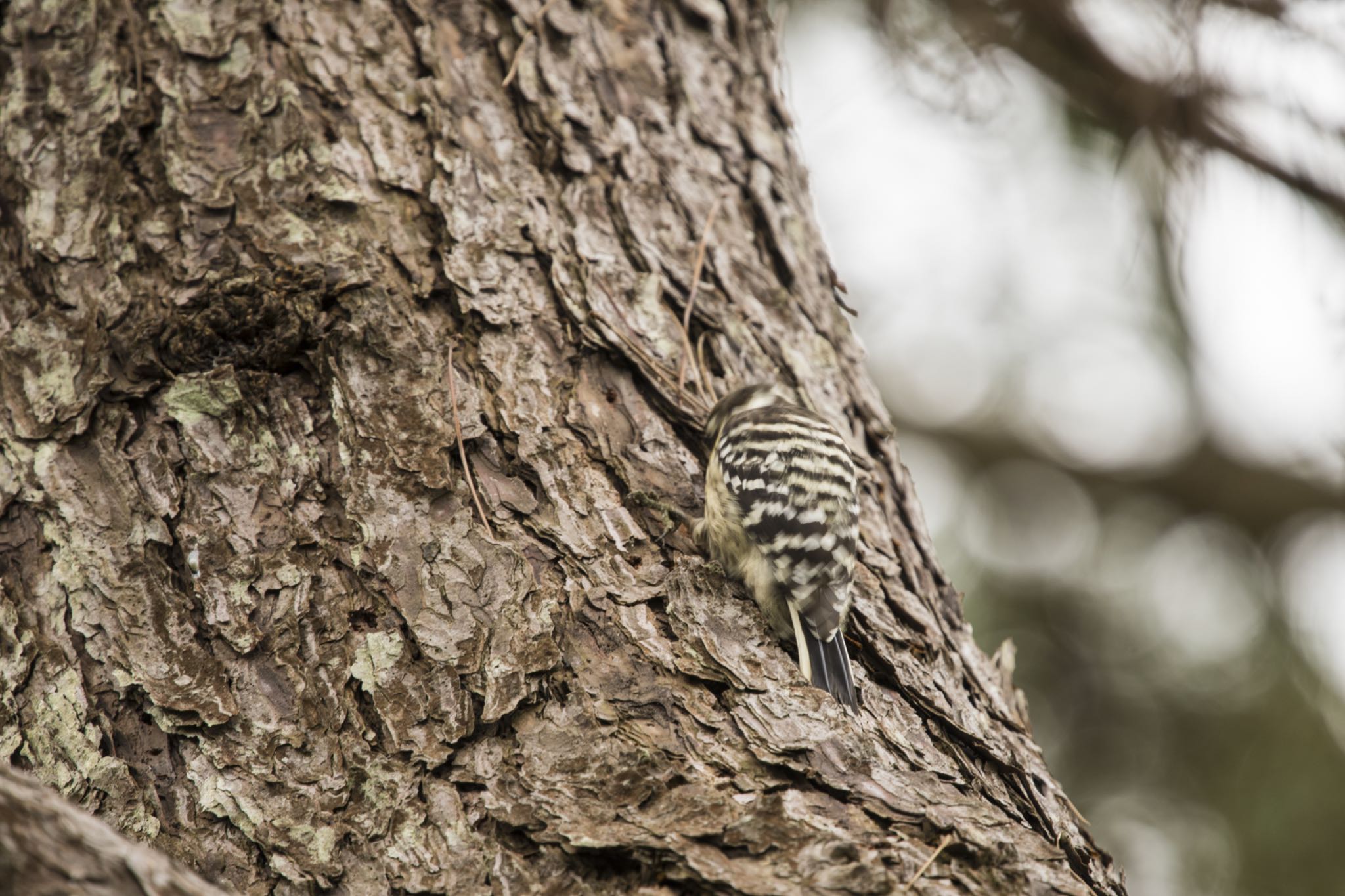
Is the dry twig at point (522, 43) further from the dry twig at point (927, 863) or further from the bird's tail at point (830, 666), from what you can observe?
the dry twig at point (927, 863)

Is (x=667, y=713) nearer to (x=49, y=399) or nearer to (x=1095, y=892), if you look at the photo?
(x=1095, y=892)

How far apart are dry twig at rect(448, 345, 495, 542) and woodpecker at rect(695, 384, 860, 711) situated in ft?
1.49

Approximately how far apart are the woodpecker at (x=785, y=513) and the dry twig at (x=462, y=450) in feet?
1.49

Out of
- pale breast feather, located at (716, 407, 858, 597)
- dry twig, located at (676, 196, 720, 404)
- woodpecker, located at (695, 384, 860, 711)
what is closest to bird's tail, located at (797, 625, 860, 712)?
woodpecker, located at (695, 384, 860, 711)

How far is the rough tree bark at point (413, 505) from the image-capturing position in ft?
5.37

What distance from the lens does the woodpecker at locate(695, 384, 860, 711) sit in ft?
6.94

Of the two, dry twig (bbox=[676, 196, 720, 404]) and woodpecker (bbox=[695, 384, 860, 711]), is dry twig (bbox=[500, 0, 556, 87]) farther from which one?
woodpecker (bbox=[695, 384, 860, 711])

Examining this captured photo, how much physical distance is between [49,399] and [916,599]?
71.6 inches

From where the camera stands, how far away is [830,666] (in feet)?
6.53

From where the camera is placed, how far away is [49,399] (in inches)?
78.0

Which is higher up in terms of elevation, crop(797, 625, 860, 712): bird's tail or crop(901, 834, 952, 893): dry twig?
crop(901, 834, 952, 893): dry twig

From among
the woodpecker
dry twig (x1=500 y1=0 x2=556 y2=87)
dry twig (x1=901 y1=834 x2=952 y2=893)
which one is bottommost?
the woodpecker

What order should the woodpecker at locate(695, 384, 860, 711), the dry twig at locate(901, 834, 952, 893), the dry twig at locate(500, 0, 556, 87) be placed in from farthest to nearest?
1. the dry twig at locate(500, 0, 556, 87)
2. the woodpecker at locate(695, 384, 860, 711)
3. the dry twig at locate(901, 834, 952, 893)

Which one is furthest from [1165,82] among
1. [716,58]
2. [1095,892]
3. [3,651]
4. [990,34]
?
[3,651]
